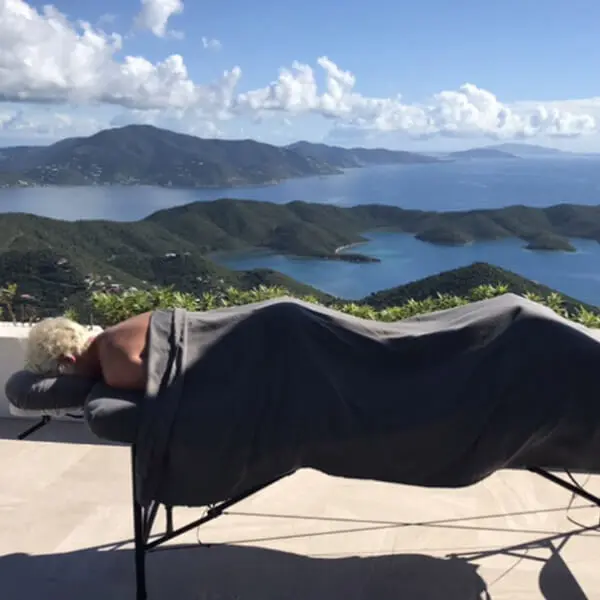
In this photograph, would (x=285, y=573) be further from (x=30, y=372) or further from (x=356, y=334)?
(x=30, y=372)

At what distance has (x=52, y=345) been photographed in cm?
206

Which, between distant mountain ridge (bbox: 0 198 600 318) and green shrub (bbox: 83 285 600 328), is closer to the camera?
green shrub (bbox: 83 285 600 328)

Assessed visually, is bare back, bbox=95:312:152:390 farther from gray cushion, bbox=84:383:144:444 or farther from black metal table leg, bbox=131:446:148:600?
black metal table leg, bbox=131:446:148:600

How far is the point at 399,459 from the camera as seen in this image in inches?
70.9

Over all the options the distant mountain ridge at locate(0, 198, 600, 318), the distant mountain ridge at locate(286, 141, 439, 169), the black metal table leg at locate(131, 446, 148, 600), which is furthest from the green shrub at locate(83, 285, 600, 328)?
the distant mountain ridge at locate(286, 141, 439, 169)

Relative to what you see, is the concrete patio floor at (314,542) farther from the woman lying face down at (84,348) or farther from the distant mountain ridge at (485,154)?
the distant mountain ridge at (485,154)

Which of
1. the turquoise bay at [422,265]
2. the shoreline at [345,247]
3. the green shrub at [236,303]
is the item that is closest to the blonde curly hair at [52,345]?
the green shrub at [236,303]

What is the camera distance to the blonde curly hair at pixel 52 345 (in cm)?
206

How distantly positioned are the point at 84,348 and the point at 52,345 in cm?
9

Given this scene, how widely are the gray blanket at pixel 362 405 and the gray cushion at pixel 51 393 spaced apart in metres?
0.26

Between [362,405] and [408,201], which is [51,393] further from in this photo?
[408,201]

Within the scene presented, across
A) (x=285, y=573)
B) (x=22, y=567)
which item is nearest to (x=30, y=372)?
(x=22, y=567)

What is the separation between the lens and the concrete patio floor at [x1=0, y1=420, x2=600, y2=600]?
2023 mm

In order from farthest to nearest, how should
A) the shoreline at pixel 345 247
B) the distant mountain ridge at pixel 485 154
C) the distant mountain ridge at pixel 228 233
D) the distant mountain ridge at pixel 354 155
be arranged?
the distant mountain ridge at pixel 485 154, the distant mountain ridge at pixel 354 155, the shoreline at pixel 345 247, the distant mountain ridge at pixel 228 233
